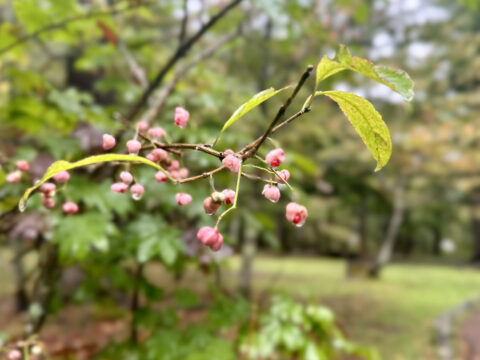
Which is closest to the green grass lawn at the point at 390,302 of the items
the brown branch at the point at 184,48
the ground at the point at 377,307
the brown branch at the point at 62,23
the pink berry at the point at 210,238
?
the ground at the point at 377,307

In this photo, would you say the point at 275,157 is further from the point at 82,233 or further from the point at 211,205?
the point at 82,233

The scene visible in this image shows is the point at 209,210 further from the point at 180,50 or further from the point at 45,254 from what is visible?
the point at 45,254

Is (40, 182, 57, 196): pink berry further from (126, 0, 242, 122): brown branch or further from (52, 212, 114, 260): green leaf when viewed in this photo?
(126, 0, 242, 122): brown branch

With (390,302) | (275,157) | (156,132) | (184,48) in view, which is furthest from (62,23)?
(390,302)

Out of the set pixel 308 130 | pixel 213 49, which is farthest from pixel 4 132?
pixel 308 130

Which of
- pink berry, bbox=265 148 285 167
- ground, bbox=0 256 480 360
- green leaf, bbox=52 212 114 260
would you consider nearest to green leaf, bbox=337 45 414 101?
pink berry, bbox=265 148 285 167
